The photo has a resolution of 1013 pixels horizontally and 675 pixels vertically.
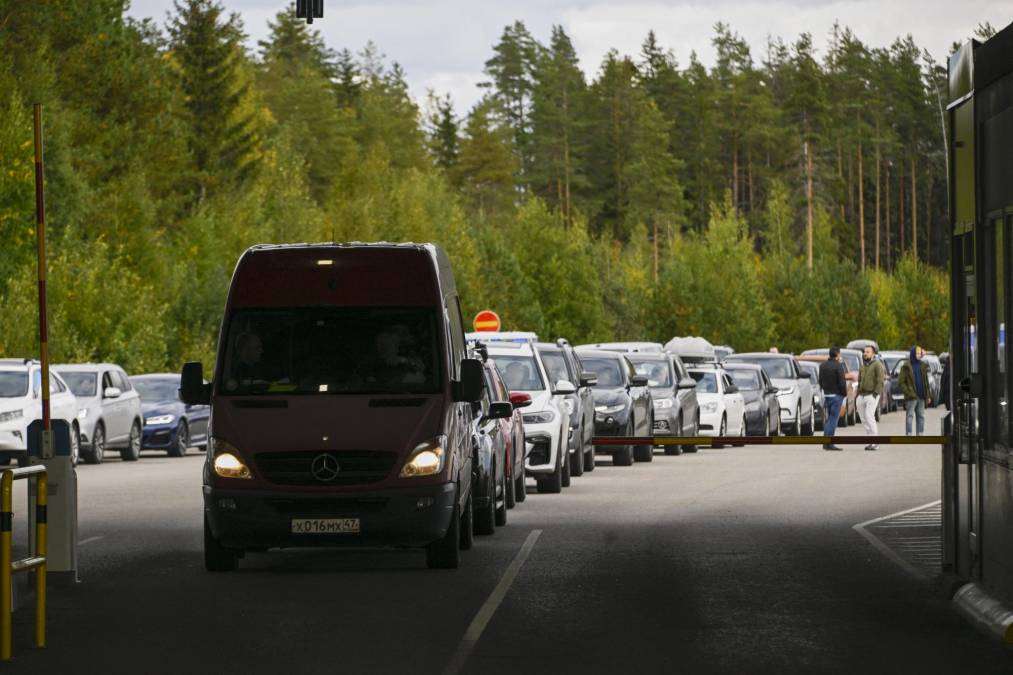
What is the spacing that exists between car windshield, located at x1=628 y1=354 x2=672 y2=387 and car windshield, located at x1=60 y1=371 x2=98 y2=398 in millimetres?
9224

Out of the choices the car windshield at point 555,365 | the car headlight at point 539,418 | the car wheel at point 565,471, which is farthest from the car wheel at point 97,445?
the car headlight at point 539,418

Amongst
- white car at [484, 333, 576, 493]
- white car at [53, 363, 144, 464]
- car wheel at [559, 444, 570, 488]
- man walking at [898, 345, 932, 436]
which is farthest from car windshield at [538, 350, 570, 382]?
man walking at [898, 345, 932, 436]

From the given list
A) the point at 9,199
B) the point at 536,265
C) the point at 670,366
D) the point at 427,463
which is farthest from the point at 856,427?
the point at 536,265

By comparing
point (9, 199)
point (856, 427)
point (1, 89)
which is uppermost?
point (1, 89)

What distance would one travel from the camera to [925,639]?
40.0ft

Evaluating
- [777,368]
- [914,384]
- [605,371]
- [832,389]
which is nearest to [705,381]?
[832,389]


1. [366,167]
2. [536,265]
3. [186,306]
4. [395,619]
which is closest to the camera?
[395,619]

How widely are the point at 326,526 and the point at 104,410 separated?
21960mm

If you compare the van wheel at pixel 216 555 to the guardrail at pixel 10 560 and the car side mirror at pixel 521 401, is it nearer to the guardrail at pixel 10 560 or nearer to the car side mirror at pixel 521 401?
the guardrail at pixel 10 560

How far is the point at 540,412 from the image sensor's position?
27109mm

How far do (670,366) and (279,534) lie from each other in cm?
2287

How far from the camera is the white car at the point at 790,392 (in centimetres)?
4769

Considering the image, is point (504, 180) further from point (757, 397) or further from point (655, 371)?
point (655, 371)

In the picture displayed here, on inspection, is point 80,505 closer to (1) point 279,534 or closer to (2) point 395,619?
(1) point 279,534
